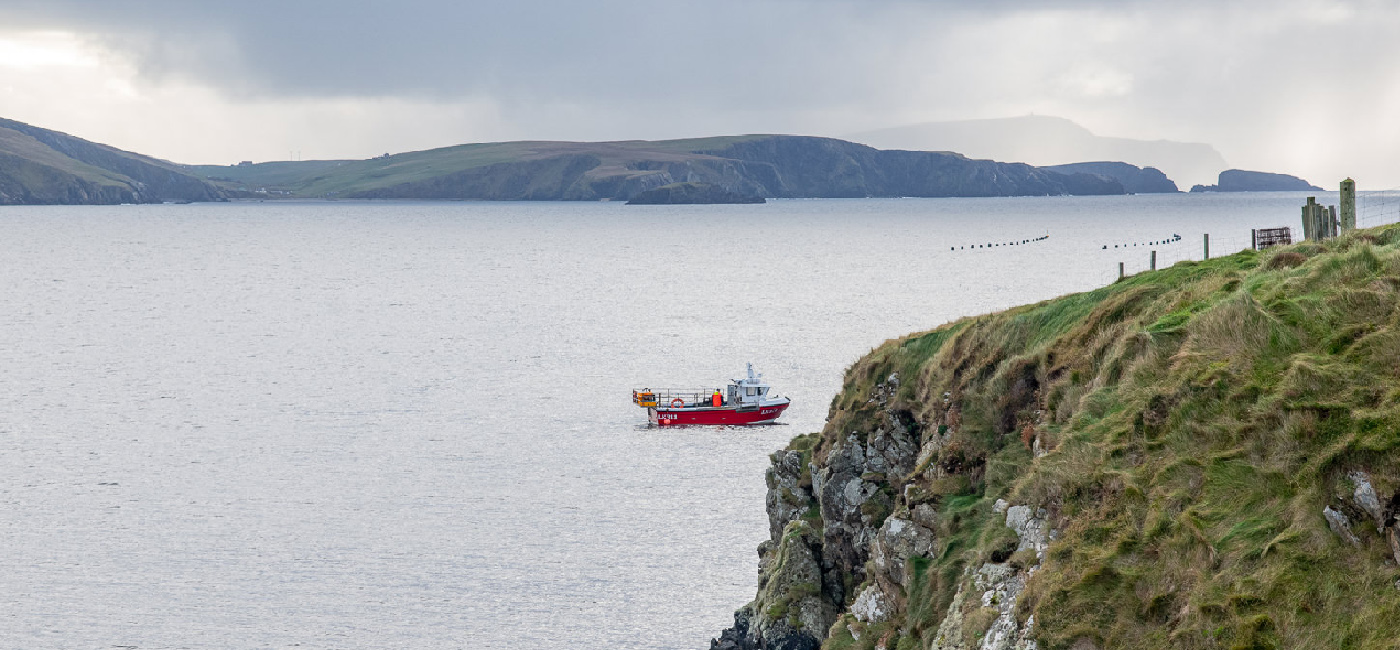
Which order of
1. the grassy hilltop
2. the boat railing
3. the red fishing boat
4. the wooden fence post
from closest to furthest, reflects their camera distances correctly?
the grassy hilltop → the wooden fence post → the red fishing boat → the boat railing

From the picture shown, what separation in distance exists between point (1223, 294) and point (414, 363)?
81576 mm

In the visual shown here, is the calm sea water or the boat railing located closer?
the calm sea water

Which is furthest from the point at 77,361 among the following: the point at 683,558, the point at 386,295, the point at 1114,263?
the point at 1114,263

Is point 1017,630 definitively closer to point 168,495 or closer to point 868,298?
point 168,495

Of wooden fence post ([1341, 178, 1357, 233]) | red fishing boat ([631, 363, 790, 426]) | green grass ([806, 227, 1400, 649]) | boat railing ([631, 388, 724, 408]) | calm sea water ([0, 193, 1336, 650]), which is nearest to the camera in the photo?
green grass ([806, 227, 1400, 649])

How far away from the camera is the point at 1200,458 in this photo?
2038 cm

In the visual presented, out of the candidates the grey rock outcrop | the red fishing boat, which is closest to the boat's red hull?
the red fishing boat

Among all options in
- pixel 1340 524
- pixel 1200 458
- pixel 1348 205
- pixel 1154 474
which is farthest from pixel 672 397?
pixel 1340 524

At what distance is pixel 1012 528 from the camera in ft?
74.5

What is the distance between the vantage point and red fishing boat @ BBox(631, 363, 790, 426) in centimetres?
7638

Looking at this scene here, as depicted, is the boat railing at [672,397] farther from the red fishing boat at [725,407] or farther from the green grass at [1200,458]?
the green grass at [1200,458]

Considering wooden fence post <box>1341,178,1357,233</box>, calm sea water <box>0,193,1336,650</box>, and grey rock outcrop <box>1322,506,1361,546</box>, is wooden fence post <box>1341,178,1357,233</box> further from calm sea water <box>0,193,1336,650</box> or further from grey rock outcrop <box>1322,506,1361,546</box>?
calm sea water <box>0,193,1336,650</box>

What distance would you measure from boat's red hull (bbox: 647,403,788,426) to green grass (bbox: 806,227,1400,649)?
154 feet

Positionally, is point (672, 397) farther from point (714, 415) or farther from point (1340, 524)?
point (1340, 524)
